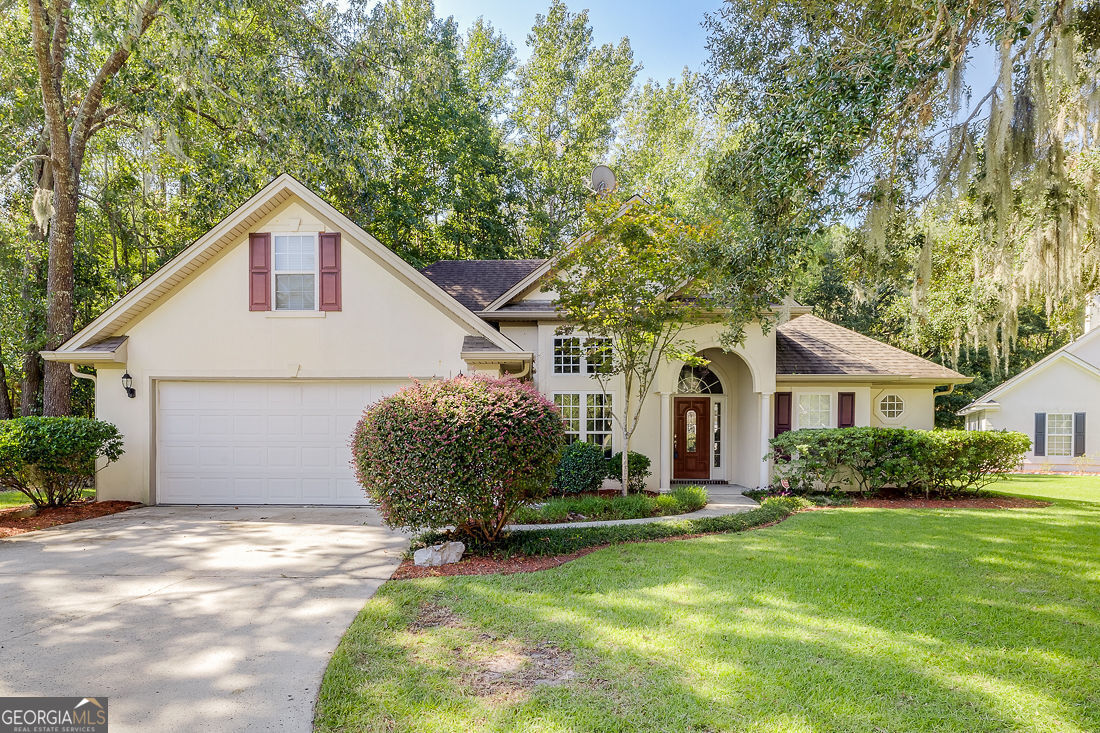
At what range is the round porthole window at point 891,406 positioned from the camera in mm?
13411

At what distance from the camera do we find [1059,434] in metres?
18.5

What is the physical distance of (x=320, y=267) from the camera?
9742 mm

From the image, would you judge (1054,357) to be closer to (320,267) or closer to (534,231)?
(534,231)

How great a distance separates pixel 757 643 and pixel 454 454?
3.38 metres

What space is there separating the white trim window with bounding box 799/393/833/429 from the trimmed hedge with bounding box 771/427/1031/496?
5.41ft

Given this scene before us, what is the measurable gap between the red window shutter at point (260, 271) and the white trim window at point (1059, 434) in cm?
2406

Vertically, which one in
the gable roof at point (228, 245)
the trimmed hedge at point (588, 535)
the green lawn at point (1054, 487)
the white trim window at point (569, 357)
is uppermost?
the gable roof at point (228, 245)

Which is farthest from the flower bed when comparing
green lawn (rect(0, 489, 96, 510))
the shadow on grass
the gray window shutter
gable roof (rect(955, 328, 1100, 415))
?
the gray window shutter

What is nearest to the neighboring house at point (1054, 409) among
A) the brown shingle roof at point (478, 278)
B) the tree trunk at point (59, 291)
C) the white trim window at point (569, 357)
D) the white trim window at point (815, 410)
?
the white trim window at point (815, 410)

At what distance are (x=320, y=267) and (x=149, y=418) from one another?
409cm

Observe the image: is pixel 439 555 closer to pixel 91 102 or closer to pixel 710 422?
pixel 710 422

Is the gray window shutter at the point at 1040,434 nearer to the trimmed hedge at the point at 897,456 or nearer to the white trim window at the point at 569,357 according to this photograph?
the trimmed hedge at the point at 897,456

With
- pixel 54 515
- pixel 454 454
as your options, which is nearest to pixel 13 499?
pixel 54 515

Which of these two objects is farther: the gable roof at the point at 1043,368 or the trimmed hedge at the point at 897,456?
the gable roof at the point at 1043,368
